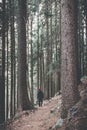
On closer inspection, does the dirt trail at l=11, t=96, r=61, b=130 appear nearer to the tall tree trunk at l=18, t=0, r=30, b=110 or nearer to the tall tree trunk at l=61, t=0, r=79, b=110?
the tall tree trunk at l=18, t=0, r=30, b=110

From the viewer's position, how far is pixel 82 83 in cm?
1831

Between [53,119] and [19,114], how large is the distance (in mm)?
3627

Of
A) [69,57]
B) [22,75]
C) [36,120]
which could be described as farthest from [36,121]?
[69,57]

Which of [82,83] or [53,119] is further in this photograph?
[82,83]

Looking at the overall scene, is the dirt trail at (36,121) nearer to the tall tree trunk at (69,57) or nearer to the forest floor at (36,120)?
the forest floor at (36,120)

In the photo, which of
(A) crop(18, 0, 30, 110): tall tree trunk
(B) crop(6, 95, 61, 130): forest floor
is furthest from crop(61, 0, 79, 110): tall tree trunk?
(A) crop(18, 0, 30, 110): tall tree trunk

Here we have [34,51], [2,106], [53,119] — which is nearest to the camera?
[53,119]

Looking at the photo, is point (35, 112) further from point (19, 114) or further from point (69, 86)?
point (69, 86)

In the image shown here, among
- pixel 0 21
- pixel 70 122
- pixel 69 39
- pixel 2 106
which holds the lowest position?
pixel 2 106

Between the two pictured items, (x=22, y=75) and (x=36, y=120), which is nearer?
(x=36, y=120)

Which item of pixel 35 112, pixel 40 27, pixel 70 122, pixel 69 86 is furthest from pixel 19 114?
pixel 40 27

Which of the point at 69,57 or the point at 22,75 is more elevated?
the point at 69,57

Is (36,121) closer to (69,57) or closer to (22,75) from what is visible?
(22,75)

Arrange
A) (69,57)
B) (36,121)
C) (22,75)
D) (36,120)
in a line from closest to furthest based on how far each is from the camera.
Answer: (69,57) < (36,121) < (36,120) < (22,75)
